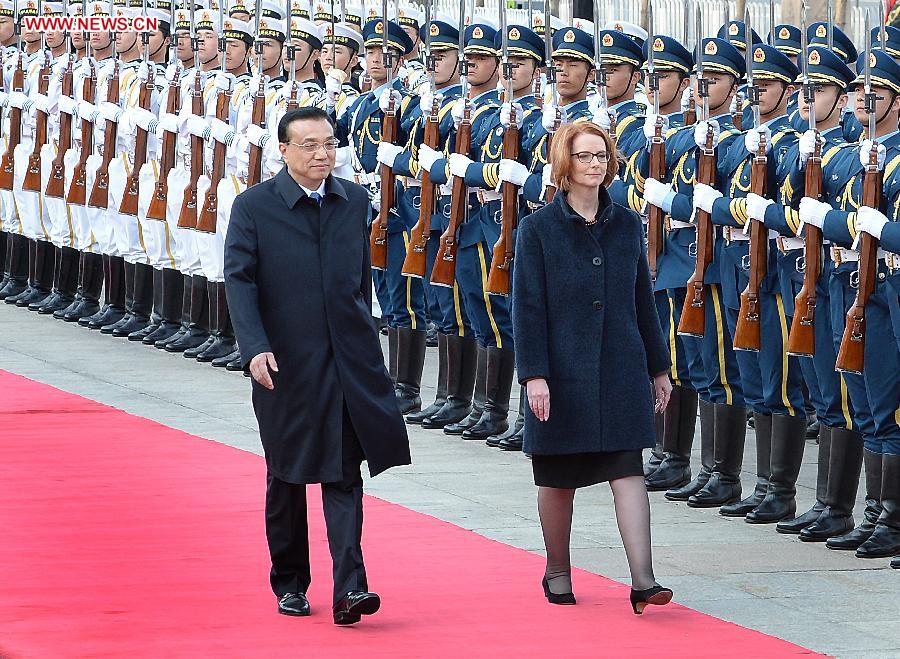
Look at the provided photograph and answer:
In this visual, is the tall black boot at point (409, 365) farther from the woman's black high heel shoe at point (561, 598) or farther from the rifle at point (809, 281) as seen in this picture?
the woman's black high heel shoe at point (561, 598)

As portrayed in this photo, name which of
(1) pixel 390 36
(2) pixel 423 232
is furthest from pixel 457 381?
(1) pixel 390 36

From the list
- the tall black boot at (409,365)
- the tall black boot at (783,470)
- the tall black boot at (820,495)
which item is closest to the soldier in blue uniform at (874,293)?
the tall black boot at (820,495)

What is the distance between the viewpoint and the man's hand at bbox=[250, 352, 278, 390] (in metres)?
5.98

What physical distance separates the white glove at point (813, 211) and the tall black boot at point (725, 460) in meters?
1.12

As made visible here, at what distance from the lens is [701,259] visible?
318 inches

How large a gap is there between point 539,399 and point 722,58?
2628mm

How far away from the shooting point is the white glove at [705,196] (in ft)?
26.1

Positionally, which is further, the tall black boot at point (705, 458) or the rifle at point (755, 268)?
the tall black boot at point (705, 458)

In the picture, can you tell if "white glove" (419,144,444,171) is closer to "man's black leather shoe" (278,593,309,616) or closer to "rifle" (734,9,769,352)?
"rifle" (734,9,769,352)

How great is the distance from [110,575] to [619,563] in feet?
5.44

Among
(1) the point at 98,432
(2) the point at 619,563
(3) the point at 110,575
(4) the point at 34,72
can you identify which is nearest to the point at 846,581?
(2) the point at 619,563

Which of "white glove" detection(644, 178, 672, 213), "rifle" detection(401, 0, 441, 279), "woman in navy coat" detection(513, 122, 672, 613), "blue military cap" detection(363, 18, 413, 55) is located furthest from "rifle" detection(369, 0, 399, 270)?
"woman in navy coat" detection(513, 122, 672, 613)

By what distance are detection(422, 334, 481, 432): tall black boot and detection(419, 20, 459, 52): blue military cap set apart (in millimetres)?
1386

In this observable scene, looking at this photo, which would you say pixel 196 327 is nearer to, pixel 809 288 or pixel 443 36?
pixel 443 36
